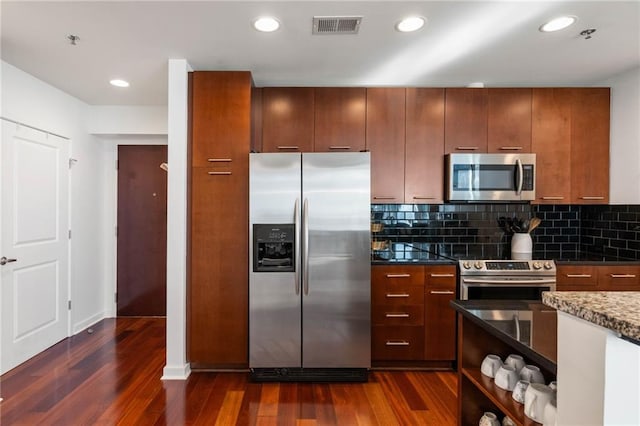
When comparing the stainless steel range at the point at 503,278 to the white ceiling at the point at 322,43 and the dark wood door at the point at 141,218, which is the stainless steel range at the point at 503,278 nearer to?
the white ceiling at the point at 322,43

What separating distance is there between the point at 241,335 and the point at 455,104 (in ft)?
9.18

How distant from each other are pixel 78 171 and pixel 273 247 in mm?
2606

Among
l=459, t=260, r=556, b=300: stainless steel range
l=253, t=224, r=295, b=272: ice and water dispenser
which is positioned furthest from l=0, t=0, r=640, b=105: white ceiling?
l=459, t=260, r=556, b=300: stainless steel range

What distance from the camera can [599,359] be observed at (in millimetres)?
728

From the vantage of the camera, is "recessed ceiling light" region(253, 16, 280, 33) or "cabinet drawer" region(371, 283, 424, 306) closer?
"recessed ceiling light" region(253, 16, 280, 33)

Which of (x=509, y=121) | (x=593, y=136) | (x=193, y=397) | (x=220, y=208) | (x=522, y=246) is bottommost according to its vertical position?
(x=193, y=397)

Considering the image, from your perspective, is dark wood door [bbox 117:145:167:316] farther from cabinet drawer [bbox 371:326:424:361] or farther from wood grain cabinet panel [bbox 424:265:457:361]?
wood grain cabinet panel [bbox 424:265:457:361]

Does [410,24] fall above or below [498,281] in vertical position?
above

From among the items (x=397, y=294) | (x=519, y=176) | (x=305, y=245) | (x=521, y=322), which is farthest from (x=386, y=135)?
(x=521, y=322)

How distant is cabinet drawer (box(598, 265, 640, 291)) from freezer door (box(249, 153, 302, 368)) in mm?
2568

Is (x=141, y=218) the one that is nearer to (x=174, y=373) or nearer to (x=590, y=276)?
(x=174, y=373)

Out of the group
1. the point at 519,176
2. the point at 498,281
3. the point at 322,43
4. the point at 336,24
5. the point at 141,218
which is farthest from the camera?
the point at 141,218

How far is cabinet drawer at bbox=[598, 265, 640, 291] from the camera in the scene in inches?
118

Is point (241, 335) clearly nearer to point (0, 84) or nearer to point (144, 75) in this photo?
point (144, 75)
